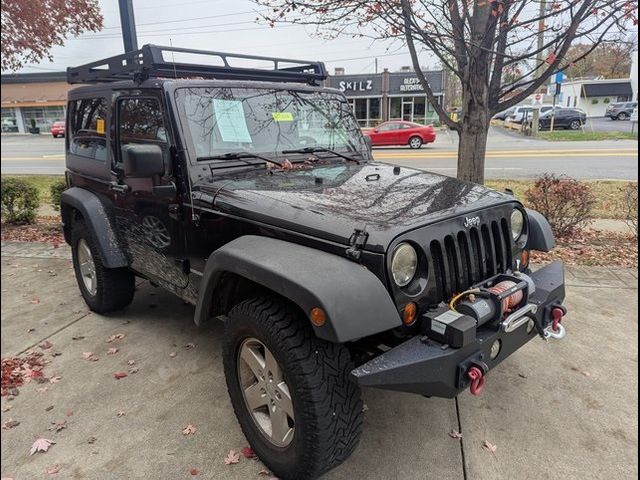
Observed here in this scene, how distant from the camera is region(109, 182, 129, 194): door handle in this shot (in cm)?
368

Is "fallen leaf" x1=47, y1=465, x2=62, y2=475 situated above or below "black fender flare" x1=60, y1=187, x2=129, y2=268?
below

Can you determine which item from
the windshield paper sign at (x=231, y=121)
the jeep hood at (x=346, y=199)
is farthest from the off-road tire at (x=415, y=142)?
the windshield paper sign at (x=231, y=121)

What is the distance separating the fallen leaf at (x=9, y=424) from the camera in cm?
295

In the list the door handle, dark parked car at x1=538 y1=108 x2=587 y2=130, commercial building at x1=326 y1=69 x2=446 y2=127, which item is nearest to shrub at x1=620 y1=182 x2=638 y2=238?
the door handle

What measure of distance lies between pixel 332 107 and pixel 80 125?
7.95ft

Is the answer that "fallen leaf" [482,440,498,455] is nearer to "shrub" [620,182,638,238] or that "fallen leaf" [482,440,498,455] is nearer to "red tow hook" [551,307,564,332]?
"red tow hook" [551,307,564,332]

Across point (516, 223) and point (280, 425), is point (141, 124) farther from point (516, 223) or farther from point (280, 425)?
point (516, 223)

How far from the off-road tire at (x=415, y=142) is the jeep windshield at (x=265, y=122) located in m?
19.8

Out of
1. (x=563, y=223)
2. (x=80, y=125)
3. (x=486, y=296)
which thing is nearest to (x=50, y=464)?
(x=486, y=296)

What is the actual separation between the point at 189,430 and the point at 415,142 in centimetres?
2179

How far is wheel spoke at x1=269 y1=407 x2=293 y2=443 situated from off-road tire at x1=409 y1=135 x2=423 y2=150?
21.9 metres

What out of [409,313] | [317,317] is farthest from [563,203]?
[317,317]

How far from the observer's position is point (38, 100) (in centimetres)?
4812

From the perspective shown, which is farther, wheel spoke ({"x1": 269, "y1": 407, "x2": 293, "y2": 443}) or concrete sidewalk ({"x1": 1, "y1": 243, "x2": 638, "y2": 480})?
concrete sidewalk ({"x1": 1, "y1": 243, "x2": 638, "y2": 480})
